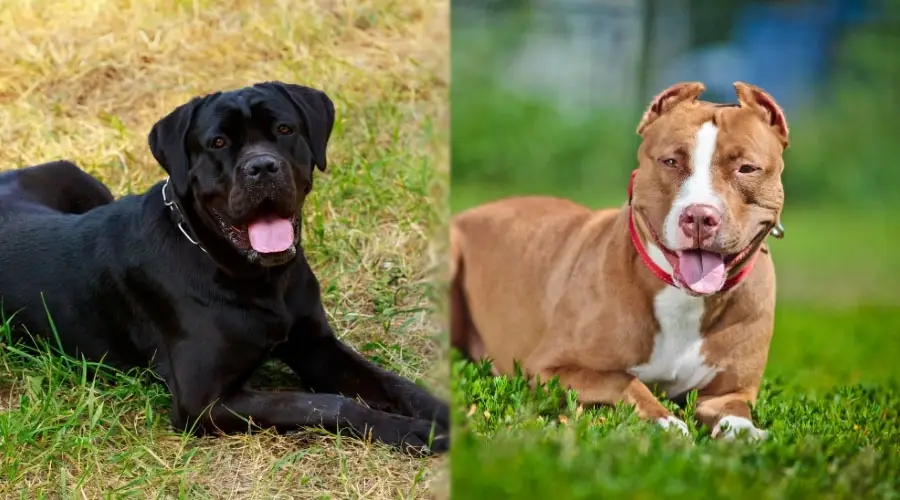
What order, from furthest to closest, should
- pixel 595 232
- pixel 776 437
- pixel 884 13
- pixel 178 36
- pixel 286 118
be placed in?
pixel 178 36
pixel 286 118
pixel 595 232
pixel 884 13
pixel 776 437

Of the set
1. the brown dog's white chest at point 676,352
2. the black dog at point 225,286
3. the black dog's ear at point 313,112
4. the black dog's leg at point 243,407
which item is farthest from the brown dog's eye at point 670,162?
the black dog's ear at point 313,112

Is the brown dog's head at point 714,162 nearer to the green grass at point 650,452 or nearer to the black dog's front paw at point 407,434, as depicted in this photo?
the green grass at point 650,452

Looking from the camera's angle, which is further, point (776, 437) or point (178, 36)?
point (178, 36)

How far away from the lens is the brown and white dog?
1909mm

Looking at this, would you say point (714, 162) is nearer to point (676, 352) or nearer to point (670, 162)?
point (670, 162)

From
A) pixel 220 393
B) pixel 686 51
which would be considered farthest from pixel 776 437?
pixel 220 393

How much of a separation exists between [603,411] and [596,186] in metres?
0.46

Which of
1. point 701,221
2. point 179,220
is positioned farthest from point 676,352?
point 179,220

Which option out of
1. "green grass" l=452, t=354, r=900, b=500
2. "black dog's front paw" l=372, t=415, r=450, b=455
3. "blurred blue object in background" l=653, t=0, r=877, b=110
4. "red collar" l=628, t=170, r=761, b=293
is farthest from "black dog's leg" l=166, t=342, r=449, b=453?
"blurred blue object in background" l=653, t=0, r=877, b=110

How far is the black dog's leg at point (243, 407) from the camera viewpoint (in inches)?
110

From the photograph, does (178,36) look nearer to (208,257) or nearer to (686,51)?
(208,257)

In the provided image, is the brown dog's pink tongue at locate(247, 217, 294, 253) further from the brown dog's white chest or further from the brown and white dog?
the brown dog's white chest

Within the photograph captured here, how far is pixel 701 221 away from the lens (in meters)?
1.91

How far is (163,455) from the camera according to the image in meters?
2.77
